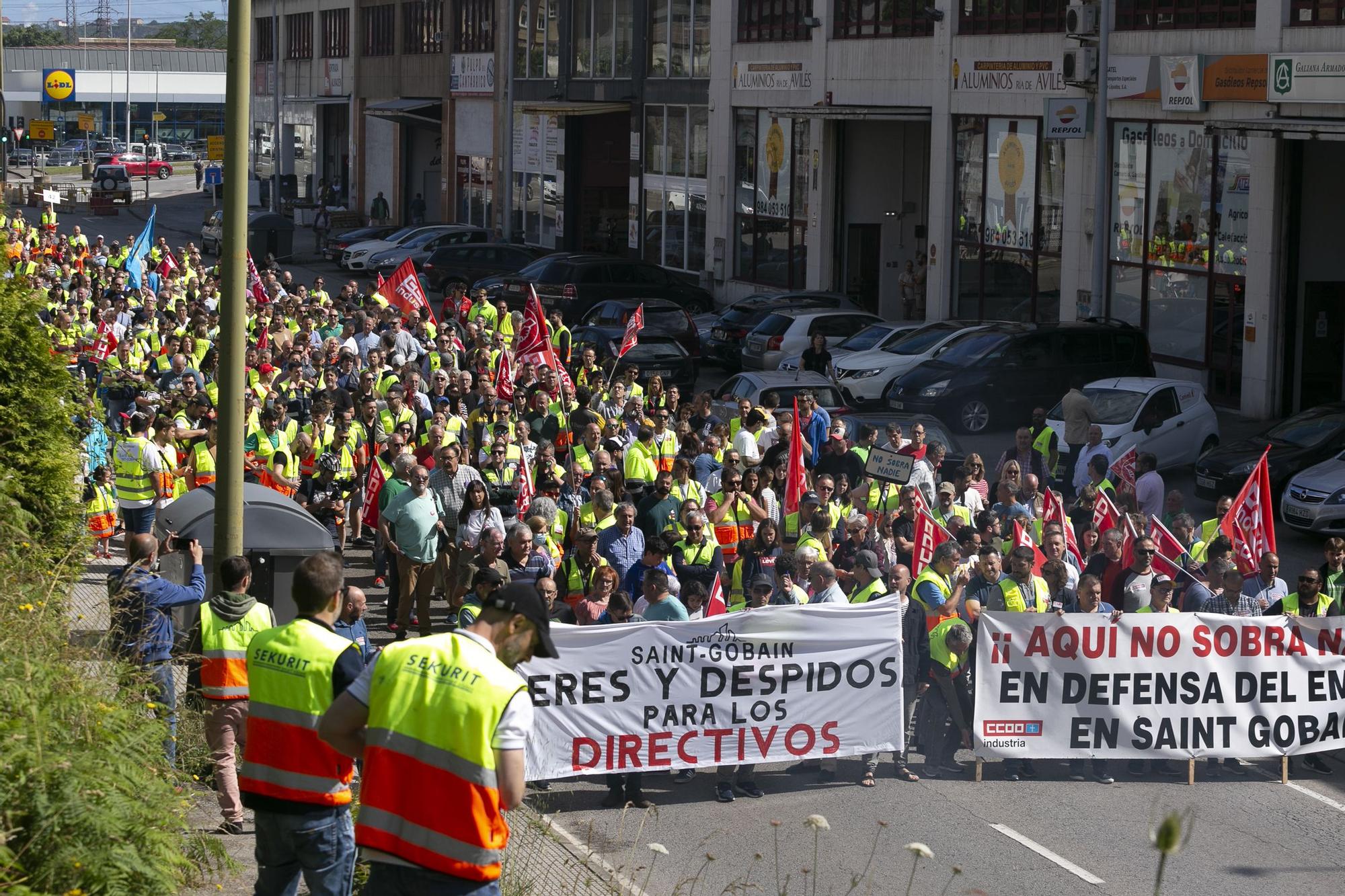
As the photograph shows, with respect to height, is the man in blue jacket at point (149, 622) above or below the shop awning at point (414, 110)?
below

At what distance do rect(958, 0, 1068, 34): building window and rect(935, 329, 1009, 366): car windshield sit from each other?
771cm

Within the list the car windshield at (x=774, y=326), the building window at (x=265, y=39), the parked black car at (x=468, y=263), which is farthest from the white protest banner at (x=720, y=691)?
the building window at (x=265, y=39)

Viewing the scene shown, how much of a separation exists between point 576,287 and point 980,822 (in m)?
27.8

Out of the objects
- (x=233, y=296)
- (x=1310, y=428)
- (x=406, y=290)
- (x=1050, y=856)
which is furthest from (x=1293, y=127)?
(x=233, y=296)

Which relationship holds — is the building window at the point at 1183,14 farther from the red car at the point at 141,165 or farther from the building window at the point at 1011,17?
the red car at the point at 141,165

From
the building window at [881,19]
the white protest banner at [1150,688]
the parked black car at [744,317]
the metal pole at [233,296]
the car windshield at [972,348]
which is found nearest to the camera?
the metal pole at [233,296]

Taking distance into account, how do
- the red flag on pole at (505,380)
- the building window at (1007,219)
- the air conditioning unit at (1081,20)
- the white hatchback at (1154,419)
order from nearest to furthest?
the red flag on pole at (505,380) → the white hatchback at (1154,419) → the air conditioning unit at (1081,20) → the building window at (1007,219)

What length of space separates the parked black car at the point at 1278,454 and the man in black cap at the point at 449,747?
16966 millimetres

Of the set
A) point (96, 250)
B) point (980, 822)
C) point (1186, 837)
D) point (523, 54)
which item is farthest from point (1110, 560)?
point (523, 54)

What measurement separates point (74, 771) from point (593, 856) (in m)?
4.19

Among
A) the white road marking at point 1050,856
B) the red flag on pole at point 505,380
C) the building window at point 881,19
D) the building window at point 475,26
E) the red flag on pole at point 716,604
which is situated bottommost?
the white road marking at point 1050,856

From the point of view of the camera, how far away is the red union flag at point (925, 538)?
1378 centimetres

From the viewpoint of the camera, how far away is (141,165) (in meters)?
93.1

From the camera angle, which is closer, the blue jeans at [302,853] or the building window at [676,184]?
the blue jeans at [302,853]
